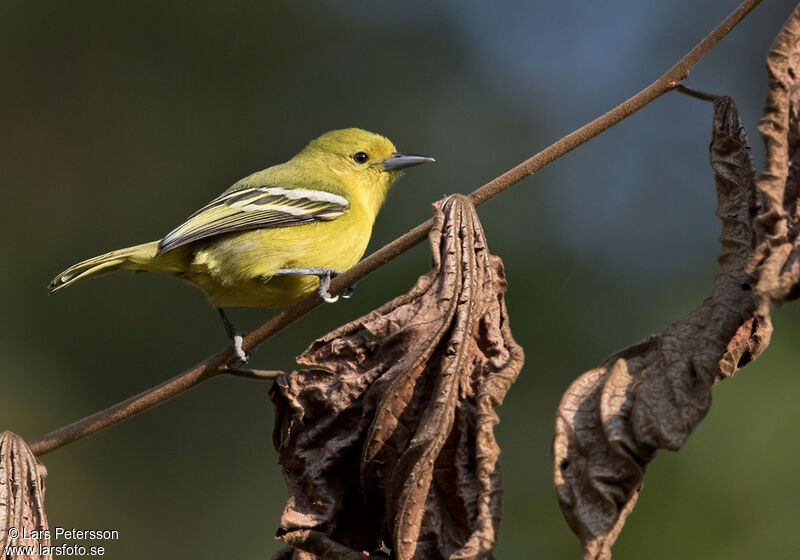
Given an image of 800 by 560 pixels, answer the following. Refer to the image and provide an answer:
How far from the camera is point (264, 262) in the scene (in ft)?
13.6

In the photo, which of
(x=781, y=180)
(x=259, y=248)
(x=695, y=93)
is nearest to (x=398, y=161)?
(x=259, y=248)

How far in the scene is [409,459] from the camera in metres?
2.06

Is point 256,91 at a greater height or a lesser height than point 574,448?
greater

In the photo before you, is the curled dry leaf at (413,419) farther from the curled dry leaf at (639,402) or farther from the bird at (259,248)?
the bird at (259,248)

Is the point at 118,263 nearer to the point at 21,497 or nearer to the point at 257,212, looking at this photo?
the point at 257,212

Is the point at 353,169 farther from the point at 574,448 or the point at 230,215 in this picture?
the point at 574,448

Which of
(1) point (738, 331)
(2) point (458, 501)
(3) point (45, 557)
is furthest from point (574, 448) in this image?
(3) point (45, 557)

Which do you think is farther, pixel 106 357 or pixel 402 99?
pixel 402 99

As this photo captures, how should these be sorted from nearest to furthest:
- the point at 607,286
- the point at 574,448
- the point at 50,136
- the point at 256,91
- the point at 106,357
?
the point at 574,448 → the point at 607,286 → the point at 106,357 → the point at 50,136 → the point at 256,91

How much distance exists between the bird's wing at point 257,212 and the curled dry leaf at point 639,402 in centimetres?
252

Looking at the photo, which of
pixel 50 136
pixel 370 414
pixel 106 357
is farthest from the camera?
pixel 50 136

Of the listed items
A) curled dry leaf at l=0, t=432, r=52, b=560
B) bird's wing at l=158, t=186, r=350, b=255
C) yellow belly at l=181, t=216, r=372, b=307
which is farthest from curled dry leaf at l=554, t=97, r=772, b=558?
bird's wing at l=158, t=186, r=350, b=255

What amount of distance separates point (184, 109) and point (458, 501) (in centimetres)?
704

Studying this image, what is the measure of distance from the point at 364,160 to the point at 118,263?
175cm
